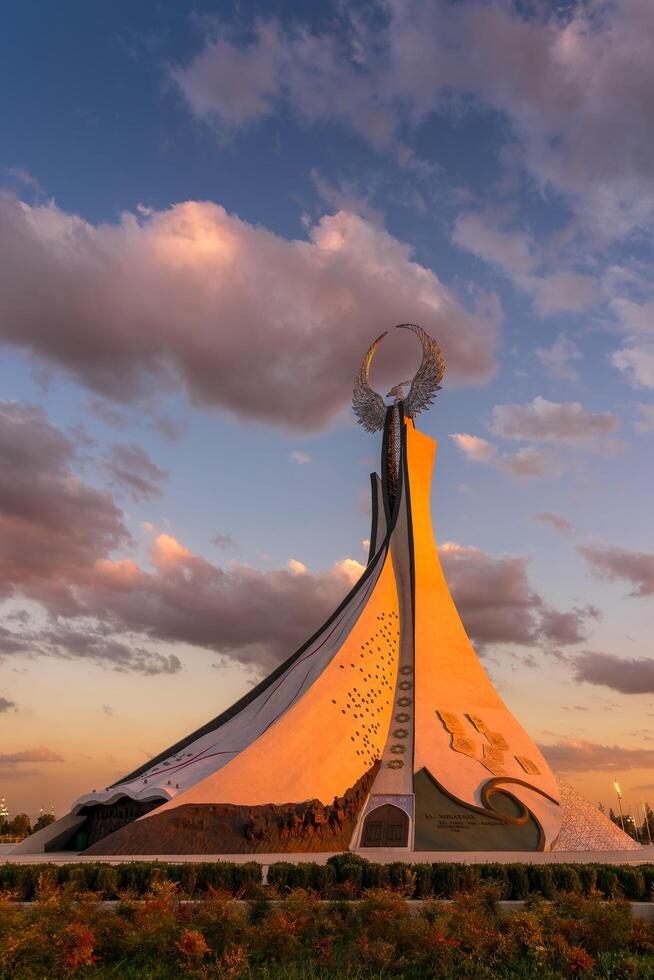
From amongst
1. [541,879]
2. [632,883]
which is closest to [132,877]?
[541,879]

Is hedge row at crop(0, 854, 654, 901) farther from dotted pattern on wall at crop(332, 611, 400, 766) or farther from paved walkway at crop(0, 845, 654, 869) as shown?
dotted pattern on wall at crop(332, 611, 400, 766)

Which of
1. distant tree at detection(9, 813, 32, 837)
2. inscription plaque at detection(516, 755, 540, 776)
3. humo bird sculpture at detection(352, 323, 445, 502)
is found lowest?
distant tree at detection(9, 813, 32, 837)

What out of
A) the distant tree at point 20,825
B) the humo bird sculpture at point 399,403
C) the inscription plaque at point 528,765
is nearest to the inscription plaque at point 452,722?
the inscription plaque at point 528,765

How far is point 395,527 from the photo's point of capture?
77.7ft

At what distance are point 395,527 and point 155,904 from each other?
56.9 ft

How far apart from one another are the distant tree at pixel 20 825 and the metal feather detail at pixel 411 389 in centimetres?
3380

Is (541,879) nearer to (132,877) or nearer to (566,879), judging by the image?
(566,879)

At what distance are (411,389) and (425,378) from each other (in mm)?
639

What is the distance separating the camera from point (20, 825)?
44.2 meters

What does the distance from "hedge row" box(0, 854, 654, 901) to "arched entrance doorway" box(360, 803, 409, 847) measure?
22.7 ft

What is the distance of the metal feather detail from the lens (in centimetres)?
2498

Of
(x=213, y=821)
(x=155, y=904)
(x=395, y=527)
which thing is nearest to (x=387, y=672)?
(x=395, y=527)

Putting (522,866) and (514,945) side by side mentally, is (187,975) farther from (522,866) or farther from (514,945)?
(522,866)

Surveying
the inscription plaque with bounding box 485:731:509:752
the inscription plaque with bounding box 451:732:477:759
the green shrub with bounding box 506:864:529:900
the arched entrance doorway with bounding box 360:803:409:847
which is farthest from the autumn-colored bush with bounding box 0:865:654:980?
the inscription plaque with bounding box 485:731:509:752
